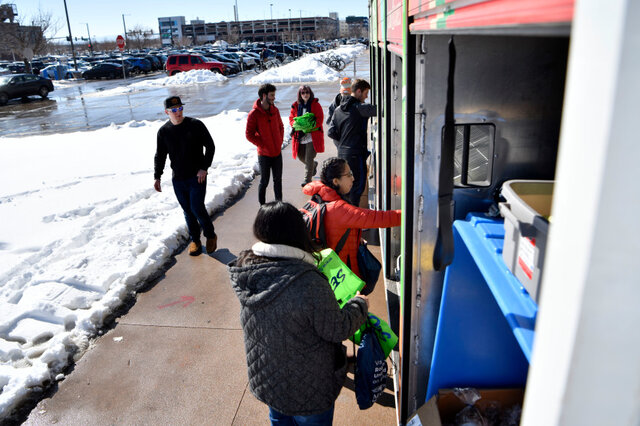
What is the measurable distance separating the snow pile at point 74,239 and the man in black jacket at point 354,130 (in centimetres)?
232

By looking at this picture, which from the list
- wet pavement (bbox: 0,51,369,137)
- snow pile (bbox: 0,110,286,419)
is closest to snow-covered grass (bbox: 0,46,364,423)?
snow pile (bbox: 0,110,286,419)

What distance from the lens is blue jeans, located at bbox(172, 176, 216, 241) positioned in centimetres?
509

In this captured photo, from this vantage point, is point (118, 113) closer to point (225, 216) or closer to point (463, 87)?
point (225, 216)

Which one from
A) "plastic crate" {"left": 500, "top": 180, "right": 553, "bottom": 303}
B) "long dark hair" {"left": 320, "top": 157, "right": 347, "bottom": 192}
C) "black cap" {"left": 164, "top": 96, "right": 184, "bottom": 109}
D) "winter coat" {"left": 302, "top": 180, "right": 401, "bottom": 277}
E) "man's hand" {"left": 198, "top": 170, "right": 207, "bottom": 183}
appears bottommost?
"man's hand" {"left": 198, "top": 170, "right": 207, "bottom": 183}

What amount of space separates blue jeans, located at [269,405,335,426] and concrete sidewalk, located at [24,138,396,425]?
86 centimetres

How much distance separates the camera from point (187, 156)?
16.2 ft

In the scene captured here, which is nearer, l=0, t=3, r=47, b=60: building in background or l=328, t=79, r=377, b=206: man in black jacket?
l=328, t=79, r=377, b=206: man in black jacket

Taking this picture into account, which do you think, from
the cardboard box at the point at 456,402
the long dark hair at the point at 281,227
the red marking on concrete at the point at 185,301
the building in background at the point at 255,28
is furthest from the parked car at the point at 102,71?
the building in background at the point at 255,28

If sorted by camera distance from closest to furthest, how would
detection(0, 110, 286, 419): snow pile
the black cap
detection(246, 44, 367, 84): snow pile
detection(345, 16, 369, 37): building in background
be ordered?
detection(0, 110, 286, 419): snow pile < the black cap < detection(246, 44, 367, 84): snow pile < detection(345, 16, 369, 37): building in background

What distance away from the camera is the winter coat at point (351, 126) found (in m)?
5.32

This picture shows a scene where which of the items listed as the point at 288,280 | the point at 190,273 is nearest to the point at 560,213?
the point at 288,280

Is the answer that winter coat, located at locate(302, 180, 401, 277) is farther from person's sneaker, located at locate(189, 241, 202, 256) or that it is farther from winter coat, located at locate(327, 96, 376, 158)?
person's sneaker, located at locate(189, 241, 202, 256)

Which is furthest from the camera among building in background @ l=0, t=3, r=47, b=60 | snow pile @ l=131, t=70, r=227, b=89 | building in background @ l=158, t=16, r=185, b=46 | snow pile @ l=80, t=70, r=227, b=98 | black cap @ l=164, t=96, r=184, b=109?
building in background @ l=158, t=16, r=185, b=46

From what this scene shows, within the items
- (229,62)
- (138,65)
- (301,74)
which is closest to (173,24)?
(138,65)
